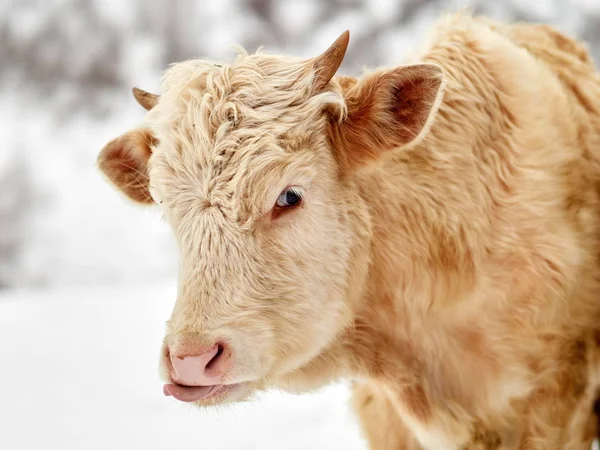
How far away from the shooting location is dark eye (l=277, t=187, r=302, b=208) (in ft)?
7.38

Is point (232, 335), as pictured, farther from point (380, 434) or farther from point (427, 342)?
point (380, 434)


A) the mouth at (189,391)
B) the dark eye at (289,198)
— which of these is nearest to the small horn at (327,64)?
the dark eye at (289,198)

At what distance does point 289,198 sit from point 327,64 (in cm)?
39

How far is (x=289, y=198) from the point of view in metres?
2.26

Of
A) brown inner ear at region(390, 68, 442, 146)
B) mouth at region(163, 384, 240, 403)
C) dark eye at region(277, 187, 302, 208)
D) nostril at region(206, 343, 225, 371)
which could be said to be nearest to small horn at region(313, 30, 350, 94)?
brown inner ear at region(390, 68, 442, 146)

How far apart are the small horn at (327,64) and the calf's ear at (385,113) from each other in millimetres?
100

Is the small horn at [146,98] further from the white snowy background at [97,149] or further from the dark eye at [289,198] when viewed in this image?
the white snowy background at [97,149]

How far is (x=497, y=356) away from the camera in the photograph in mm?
2793

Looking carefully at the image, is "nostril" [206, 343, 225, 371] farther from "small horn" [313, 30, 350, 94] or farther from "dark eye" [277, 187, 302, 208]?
"small horn" [313, 30, 350, 94]

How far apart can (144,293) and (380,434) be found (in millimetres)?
3691

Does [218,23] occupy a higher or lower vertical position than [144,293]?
higher

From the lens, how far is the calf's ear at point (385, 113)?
2264mm

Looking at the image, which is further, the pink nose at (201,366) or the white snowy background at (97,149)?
the white snowy background at (97,149)

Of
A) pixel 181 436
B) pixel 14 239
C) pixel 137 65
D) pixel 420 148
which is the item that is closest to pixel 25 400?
pixel 181 436
